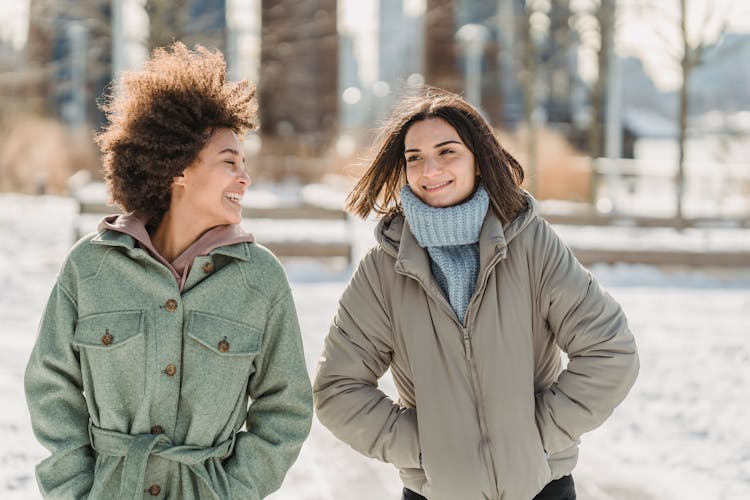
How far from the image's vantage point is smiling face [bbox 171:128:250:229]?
2816 mm

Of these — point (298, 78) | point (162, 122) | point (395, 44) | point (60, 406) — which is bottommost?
point (60, 406)

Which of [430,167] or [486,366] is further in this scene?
[430,167]

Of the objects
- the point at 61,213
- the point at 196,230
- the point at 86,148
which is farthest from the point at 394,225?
the point at 86,148

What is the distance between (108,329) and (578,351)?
4.25 ft

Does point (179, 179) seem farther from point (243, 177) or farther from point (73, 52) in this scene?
point (73, 52)

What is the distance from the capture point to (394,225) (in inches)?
118

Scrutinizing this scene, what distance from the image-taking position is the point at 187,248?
2.84 meters

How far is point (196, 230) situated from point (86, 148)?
21150 millimetres

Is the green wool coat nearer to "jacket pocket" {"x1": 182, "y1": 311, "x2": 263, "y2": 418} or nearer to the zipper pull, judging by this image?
"jacket pocket" {"x1": 182, "y1": 311, "x2": 263, "y2": 418}

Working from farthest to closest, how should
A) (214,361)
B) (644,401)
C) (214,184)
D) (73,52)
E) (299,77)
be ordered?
(299,77) → (73,52) → (644,401) → (214,184) → (214,361)

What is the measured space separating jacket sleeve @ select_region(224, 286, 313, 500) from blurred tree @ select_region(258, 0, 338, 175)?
75.1 ft

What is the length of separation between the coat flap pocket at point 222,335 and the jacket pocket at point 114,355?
0.14 m

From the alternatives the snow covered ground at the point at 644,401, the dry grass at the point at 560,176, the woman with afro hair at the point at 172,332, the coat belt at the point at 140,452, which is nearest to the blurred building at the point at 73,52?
the dry grass at the point at 560,176

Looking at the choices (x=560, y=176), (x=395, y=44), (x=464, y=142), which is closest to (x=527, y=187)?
(x=464, y=142)
